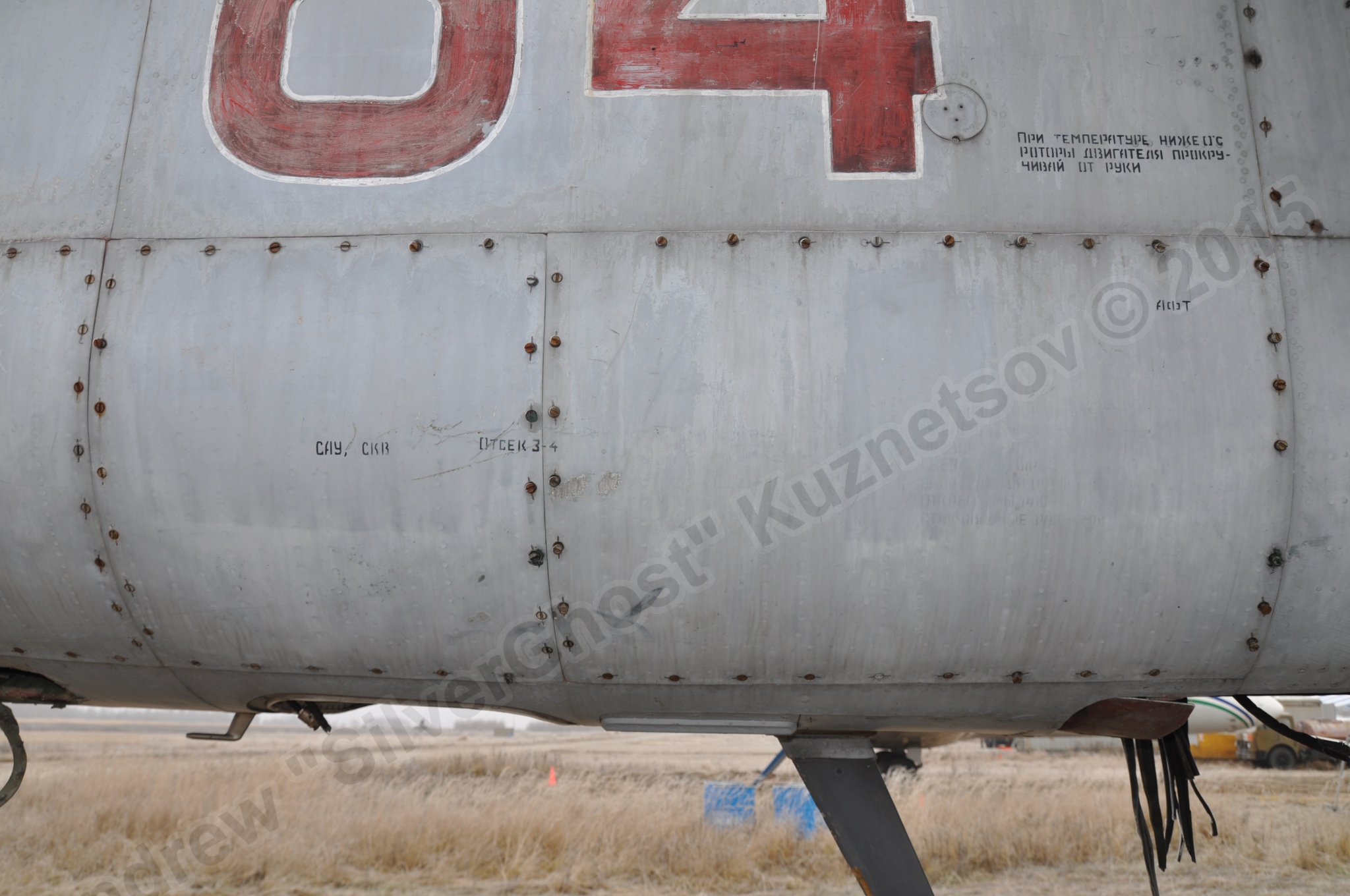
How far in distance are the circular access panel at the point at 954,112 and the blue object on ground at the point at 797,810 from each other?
30.4 feet

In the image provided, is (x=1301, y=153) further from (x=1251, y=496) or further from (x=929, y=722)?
(x=929, y=722)

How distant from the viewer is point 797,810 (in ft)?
35.0

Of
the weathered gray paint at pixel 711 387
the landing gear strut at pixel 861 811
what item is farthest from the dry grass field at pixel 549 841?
the weathered gray paint at pixel 711 387

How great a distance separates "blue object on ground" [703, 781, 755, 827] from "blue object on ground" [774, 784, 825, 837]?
0.37 m

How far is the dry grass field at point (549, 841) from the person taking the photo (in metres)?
8.84

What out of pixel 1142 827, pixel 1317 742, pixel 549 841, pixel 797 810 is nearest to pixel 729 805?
pixel 797 810

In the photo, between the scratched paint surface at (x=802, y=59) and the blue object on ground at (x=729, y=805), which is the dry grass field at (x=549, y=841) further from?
the scratched paint surface at (x=802, y=59)

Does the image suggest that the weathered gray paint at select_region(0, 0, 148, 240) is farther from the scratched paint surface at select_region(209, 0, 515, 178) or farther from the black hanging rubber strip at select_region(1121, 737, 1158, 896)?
the black hanging rubber strip at select_region(1121, 737, 1158, 896)

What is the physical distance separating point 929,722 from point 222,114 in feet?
9.54

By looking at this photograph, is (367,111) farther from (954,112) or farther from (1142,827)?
(1142,827)

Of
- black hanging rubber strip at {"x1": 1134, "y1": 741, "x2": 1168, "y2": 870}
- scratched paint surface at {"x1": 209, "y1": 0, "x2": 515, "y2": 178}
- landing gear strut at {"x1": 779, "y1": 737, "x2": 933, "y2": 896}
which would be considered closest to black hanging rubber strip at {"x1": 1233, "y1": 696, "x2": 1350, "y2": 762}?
black hanging rubber strip at {"x1": 1134, "y1": 741, "x2": 1168, "y2": 870}

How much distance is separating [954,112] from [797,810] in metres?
9.83

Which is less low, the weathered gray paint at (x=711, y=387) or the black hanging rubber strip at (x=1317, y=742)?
the weathered gray paint at (x=711, y=387)

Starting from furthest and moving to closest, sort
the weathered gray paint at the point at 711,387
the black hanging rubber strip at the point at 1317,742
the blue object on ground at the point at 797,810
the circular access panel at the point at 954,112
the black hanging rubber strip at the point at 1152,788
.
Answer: the blue object on ground at the point at 797,810 → the black hanging rubber strip at the point at 1152,788 → the black hanging rubber strip at the point at 1317,742 → the circular access panel at the point at 954,112 → the weathered gray paint at the point at 711,387
